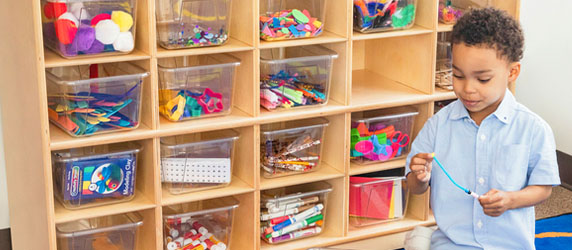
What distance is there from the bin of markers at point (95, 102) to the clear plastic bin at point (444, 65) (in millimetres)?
999

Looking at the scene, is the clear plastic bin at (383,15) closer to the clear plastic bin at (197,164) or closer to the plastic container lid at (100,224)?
the clear plastic bin at (197,164)

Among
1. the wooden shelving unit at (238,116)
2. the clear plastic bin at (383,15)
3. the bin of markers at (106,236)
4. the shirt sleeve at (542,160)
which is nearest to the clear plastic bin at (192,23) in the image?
the wooden shelving unit at (238,116)

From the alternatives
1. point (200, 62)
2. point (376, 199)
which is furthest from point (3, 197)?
point (376, 199)

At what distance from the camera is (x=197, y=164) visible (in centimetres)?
224

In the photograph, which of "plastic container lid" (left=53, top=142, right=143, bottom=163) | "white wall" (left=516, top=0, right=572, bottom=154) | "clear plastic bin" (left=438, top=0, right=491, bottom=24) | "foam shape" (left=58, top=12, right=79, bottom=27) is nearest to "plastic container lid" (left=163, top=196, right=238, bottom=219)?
"plastic container lid" (left=53, top=142, right=143, bottom=163)

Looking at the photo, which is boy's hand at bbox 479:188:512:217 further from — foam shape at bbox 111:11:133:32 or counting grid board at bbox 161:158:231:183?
foam shape at bbox 111:11:133:32

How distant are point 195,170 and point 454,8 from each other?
1.00 metres

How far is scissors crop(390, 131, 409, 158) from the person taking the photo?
251 centimetres

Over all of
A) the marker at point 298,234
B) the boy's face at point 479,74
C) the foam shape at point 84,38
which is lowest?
the marker at point 298,234

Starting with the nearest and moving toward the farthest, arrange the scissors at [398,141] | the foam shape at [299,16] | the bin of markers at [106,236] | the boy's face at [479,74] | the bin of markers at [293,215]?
1. the boy's face at [479,74]
2. the bin of markers at [106,236]
3. the foam shape at [299,16]
4. the bin of markers at [293,215]
5. the scissors at [398,141]

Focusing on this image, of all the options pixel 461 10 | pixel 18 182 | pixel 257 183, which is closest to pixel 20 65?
pixel 18 182

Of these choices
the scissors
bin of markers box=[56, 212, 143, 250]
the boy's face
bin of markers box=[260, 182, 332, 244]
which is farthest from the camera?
the scissors

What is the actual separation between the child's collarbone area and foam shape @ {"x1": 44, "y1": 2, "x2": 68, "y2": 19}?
1.13 metres

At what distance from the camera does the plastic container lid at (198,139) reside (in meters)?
2.21
